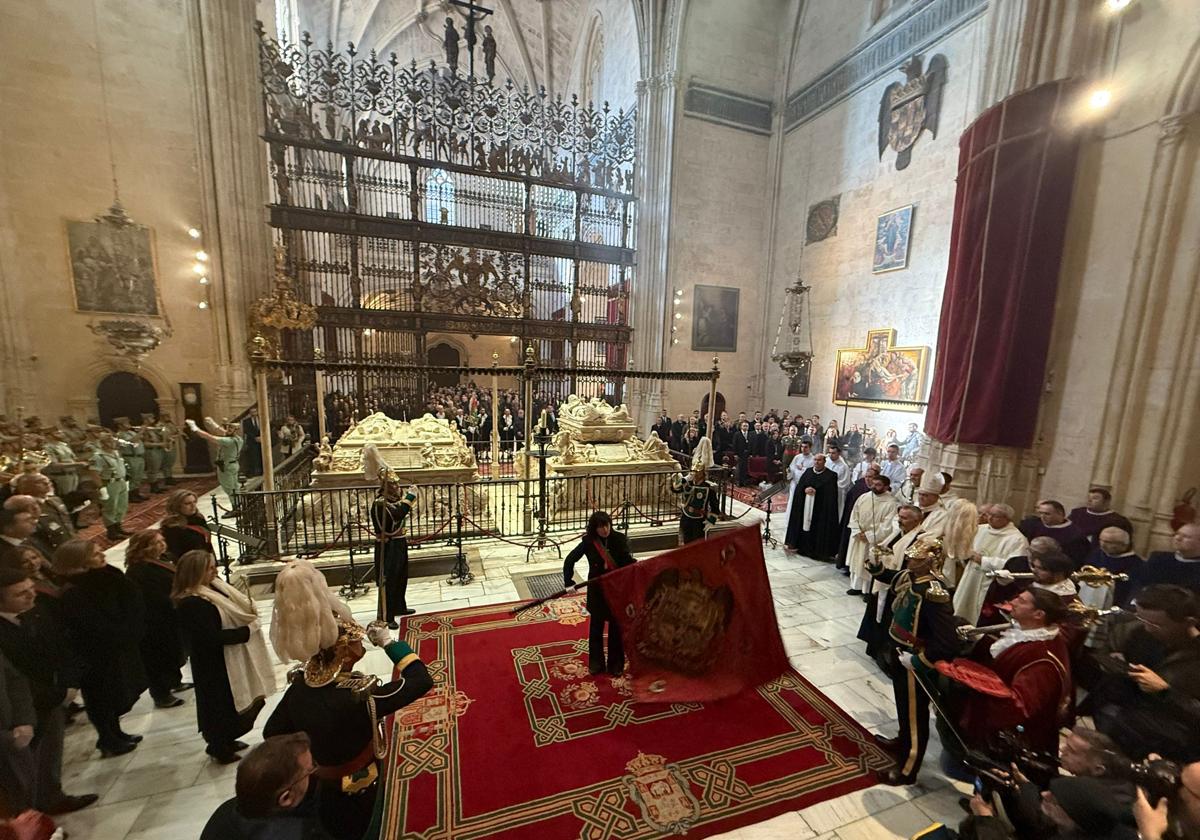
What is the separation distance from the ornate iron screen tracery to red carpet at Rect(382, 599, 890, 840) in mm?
8779

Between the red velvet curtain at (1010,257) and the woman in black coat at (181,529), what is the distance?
946 centimetres

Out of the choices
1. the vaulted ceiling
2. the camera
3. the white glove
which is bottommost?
the camera

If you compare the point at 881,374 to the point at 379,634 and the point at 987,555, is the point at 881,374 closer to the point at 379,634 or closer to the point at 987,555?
the point at 987,555

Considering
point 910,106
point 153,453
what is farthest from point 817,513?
point 153,453

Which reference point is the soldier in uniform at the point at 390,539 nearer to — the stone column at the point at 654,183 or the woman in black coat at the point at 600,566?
the woman in black coat at the point at 600,566

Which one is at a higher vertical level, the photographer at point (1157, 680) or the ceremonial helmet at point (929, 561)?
the ceremonial helmet at point (929, 561)

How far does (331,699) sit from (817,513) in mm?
6722

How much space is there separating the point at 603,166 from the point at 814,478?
12.9m

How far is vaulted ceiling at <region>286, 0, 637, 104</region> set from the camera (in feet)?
60.8

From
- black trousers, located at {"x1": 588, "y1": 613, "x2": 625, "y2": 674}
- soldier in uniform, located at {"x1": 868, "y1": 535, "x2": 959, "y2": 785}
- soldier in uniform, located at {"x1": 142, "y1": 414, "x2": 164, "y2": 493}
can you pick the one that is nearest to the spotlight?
soldier in uniform, located at {"x1": 868, "y1": 535, "x2": 959, "y2": 785}

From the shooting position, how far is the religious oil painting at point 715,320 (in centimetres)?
1540

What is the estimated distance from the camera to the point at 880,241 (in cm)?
1166

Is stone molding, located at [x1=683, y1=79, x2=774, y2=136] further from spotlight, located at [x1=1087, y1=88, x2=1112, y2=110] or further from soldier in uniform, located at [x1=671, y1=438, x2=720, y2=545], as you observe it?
soldier in uniform, located at [x1=671, y1=438, x2=720, y2=545]

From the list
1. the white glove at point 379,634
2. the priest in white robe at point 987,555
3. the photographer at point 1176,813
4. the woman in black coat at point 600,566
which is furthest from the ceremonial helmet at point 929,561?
the white glove at point 379,634
